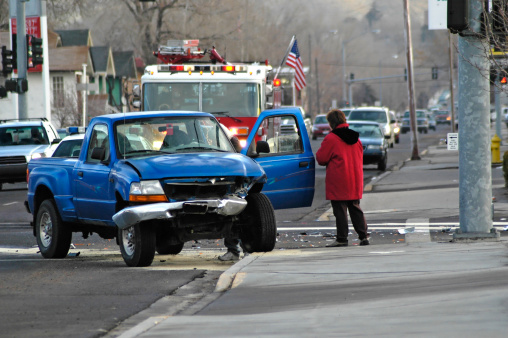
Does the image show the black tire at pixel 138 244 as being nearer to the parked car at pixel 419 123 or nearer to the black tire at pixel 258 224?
the black tire at pixel 258 224

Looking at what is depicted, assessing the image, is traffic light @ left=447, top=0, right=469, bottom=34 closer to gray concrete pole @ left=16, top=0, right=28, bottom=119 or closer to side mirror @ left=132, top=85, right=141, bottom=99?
side mirror @ left=132, top=85, right=141, bottom=99

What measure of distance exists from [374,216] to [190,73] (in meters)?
5.62

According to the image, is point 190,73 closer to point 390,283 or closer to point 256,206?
point 256,206

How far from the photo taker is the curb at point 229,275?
8.98 m

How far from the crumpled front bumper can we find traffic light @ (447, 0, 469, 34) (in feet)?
11.5

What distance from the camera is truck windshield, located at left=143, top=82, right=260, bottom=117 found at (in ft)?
66.4

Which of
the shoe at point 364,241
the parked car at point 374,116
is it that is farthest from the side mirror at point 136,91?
the parked car at point 374,116

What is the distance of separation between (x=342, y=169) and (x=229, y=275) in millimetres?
3121

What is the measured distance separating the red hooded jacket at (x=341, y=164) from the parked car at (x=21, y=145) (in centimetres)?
1399

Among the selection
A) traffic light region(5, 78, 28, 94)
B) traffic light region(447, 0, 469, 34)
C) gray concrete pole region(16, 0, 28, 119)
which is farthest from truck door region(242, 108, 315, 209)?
gray concrete pole region(16, 0, 28, 119)

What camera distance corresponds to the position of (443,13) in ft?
53.5

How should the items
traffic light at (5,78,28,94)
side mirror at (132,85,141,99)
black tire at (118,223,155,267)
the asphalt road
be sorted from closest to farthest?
the asphalt road
black tire at (118,223,155,267)
side mirror at (132,85,141,99)
traffic light at (5,78,28,94)

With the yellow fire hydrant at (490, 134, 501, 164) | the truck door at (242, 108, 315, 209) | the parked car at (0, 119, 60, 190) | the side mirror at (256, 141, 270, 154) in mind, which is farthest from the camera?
the yellow fire hydrant at (490, 134, 501, 164)

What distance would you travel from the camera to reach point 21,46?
35.8 meters
